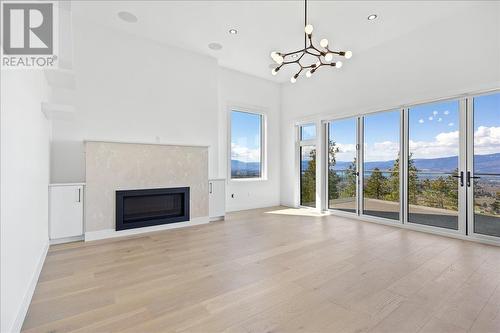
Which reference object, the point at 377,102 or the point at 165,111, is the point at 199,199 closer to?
the point at 165,111

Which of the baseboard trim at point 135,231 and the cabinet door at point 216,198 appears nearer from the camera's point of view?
the baseboard trim at point 135,231

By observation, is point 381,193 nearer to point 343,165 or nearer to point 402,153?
point 402,153

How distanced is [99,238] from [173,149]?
78.0 inches

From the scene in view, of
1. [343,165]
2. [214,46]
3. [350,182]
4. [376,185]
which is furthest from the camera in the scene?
[343,165]

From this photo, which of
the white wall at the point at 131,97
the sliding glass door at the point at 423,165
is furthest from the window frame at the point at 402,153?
the white wall at the point at 131,97

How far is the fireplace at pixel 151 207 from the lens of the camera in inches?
168

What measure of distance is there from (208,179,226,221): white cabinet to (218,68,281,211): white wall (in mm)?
794

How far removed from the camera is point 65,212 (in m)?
3.80

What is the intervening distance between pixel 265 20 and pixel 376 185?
13.1 feet

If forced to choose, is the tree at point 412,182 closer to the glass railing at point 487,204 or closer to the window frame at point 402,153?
the window frame at point 402,153

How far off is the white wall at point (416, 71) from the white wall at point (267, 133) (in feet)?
3.19

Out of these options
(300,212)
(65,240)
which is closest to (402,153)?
(300,212)

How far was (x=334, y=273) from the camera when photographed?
2.75 meters

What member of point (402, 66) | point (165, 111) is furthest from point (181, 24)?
point (402, 66)
